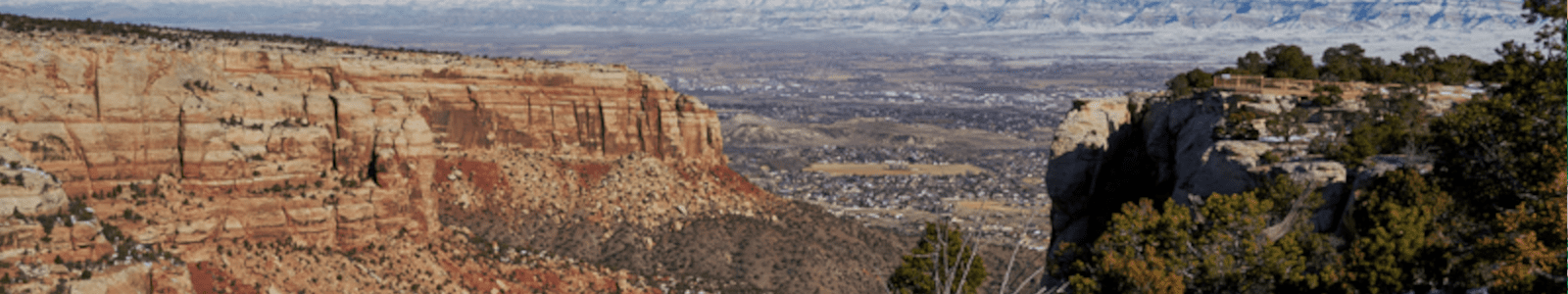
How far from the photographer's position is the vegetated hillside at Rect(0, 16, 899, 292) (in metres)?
36.7

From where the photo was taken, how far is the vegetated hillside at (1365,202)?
1047 inches

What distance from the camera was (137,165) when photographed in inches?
1532

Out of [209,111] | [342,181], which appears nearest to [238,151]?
[209,111]

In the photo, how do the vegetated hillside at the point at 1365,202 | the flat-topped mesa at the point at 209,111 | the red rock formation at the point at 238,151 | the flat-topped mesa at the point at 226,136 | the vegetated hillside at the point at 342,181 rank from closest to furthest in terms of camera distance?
1. the vegetated hillside at the point at 1365,202
2. the vegetated hillside at the point at 342,181
3. the red rock formation at the point at 238,151
4. the flat-topped mesa at the point at 226,136
5. the flat-topped mesa at the point at 209,111

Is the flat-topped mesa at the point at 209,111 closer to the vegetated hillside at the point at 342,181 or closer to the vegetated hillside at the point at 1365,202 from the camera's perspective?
the vegetated hillside at the point at 342,181

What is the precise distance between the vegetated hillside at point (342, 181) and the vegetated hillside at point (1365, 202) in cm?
2308

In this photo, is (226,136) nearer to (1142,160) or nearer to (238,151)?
(238,151)

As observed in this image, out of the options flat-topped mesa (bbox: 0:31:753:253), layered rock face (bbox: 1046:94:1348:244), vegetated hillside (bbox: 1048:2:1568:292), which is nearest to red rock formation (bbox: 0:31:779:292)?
flat-topped mesa (bbox: 0:31:753:253)

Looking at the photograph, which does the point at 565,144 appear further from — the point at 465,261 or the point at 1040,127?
the point at 1040,127

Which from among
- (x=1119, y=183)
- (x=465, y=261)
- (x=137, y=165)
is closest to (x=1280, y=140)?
(x=1119, y=183)

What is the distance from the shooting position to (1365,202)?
31266 millimetres

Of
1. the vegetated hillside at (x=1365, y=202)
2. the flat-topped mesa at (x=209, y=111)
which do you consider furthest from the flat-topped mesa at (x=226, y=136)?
the vegetated hillside at (x=1365, y=202)

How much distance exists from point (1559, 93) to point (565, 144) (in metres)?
47.7

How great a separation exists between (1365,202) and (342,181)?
115 ft
